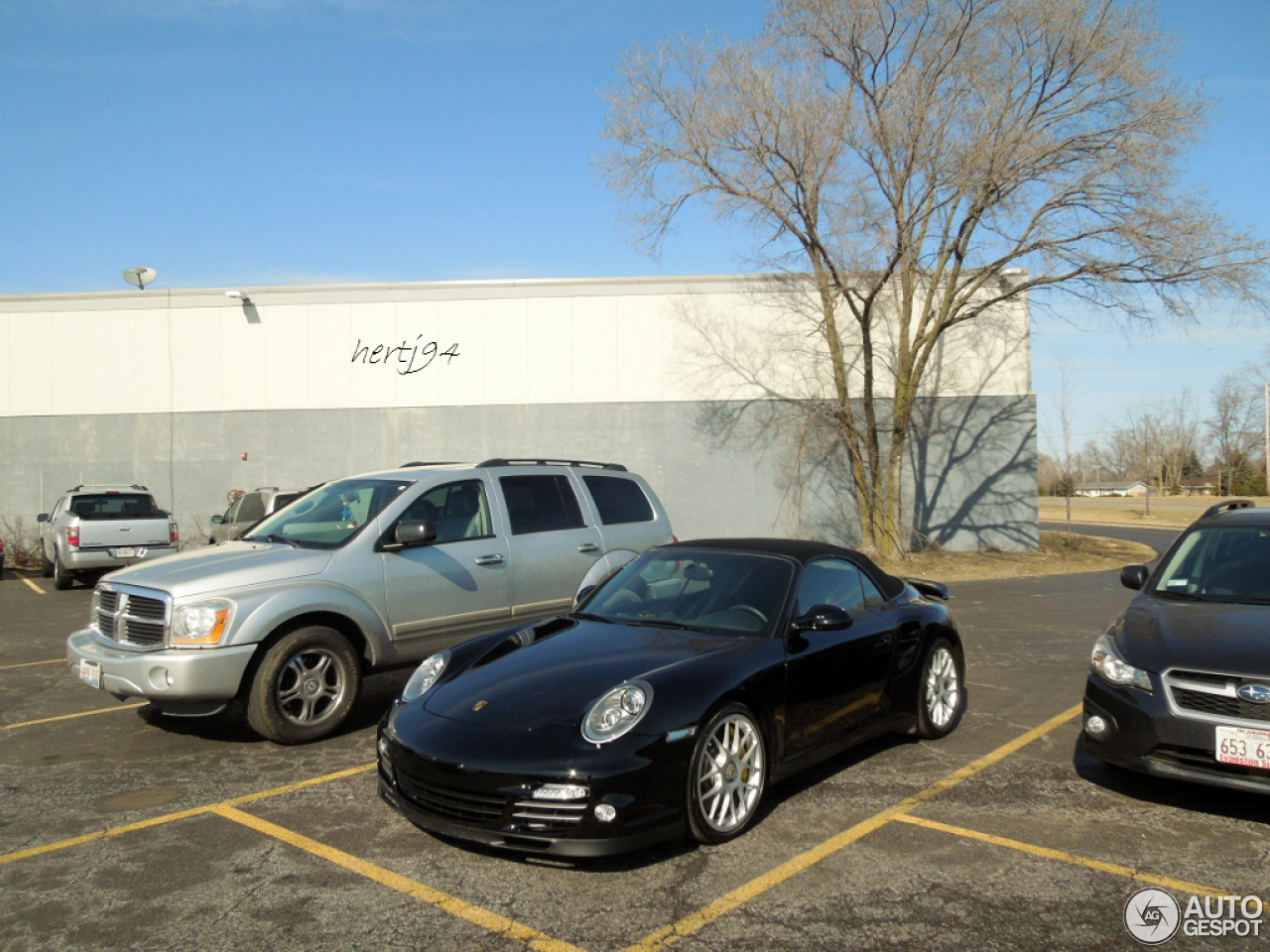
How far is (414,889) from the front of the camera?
4.16 m

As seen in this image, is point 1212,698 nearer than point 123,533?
Yes

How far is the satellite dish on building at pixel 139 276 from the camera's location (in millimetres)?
24375

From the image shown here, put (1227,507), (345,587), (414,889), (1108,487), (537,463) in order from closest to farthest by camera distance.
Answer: (414,889)
(345,587)
(1227,507)
(537,463)
(1108,487)

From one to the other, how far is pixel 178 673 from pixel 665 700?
132 inches

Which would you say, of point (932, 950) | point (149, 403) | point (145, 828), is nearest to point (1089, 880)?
point (932, 950)

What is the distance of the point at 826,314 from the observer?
2041 cm

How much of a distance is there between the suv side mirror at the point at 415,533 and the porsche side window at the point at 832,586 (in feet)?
9.10

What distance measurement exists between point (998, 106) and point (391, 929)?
19.0 meters

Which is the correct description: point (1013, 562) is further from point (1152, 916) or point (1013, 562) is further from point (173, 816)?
point (173, 816)

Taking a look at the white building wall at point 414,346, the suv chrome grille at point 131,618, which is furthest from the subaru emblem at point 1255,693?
the white building wall at point 414,346

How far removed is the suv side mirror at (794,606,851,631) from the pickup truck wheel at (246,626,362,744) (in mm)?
3274

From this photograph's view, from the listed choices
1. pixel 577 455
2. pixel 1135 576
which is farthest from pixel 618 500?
pixel 577 455

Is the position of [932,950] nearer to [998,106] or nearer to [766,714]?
[766,714]

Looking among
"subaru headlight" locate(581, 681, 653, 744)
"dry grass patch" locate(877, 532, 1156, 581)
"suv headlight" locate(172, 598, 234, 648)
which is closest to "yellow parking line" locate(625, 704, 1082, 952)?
"subaru headlight" locate(581, 681, 653, 744)
